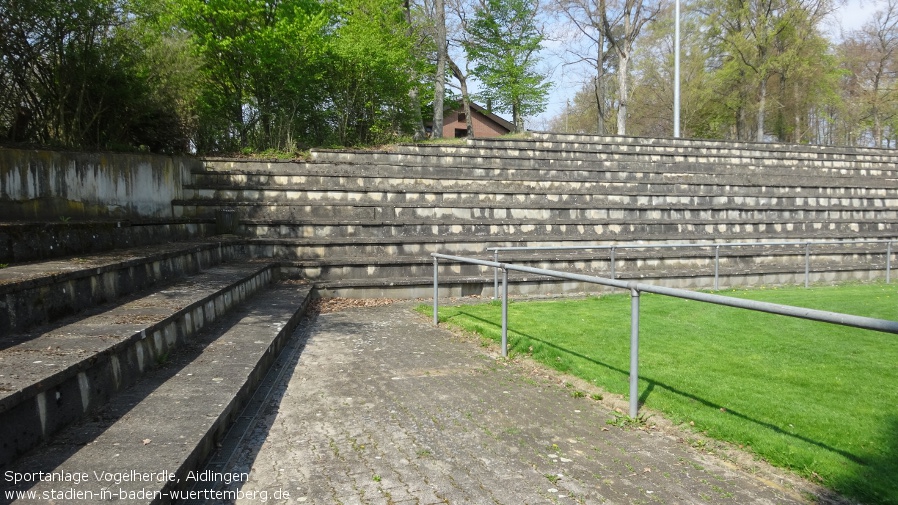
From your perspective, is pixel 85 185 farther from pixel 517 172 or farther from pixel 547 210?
pixel 517 172

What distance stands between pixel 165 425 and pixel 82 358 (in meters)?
0.63

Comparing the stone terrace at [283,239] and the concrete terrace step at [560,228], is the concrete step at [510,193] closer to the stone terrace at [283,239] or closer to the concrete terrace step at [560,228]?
the stone terrace at [283,239]

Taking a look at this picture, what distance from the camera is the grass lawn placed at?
3146 mm

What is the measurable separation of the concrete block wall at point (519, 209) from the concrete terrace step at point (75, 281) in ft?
11.8

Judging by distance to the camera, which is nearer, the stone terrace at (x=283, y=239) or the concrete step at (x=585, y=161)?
the stone terrace at (x=283, y=239)

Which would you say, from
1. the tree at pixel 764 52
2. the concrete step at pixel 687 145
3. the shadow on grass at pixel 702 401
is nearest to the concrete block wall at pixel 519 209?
the concrete step at pixel 687 145

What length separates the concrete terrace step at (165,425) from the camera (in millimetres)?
2422

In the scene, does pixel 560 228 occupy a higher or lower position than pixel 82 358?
higher

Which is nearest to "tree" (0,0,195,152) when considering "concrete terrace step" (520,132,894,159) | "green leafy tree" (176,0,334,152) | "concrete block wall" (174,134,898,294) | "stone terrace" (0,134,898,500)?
"stone terrace" (0,134,898,500)

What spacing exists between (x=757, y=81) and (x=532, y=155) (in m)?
27.2

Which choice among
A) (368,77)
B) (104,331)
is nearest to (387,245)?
(104,331)

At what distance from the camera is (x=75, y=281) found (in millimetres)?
4312

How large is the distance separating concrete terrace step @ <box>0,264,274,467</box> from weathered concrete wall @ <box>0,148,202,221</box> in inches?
127

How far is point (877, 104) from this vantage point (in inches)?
1423
